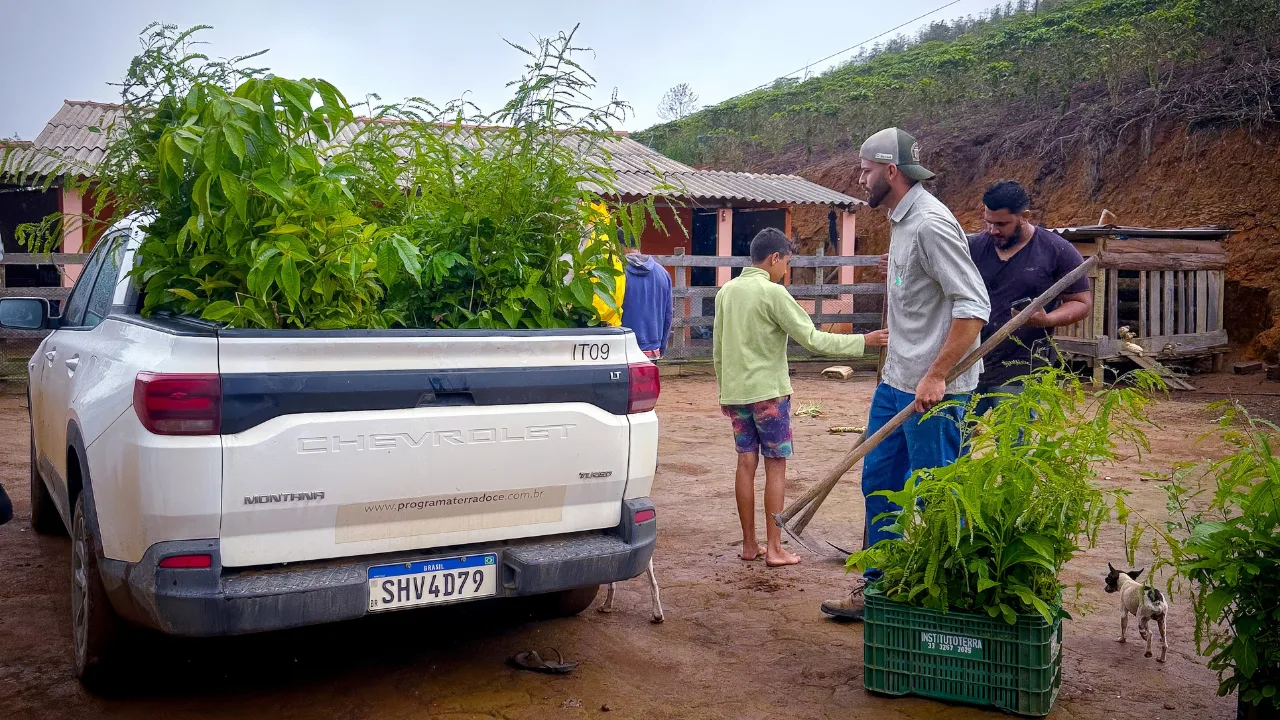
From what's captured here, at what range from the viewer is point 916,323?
4.44 m

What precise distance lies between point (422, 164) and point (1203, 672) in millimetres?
3795

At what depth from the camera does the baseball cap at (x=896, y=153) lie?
4.48 meters

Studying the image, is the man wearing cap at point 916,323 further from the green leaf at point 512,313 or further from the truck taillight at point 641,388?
the green leaf at point 512,313

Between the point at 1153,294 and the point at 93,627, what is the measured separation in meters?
13.9

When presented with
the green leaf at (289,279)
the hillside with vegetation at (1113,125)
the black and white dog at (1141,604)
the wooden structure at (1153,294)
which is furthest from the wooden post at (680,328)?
the green leaf at (289,279)

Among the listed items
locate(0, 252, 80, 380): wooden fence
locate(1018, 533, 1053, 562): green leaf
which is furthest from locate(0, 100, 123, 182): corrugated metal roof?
locate(1018, 533, 1053, 562): green leaf

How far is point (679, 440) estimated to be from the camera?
9.66 m

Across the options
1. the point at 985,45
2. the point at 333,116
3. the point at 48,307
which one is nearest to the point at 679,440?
the point at 48,307

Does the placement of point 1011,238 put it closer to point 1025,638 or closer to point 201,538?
point 1025,638

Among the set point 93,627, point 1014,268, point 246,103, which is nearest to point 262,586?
point 93,627

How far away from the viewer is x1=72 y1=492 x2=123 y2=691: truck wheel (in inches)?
141

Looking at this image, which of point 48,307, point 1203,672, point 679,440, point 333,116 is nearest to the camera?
point 333,116

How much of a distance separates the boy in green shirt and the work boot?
87 cm

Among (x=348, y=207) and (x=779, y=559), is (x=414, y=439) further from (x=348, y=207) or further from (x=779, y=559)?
(x=779, y=559)
